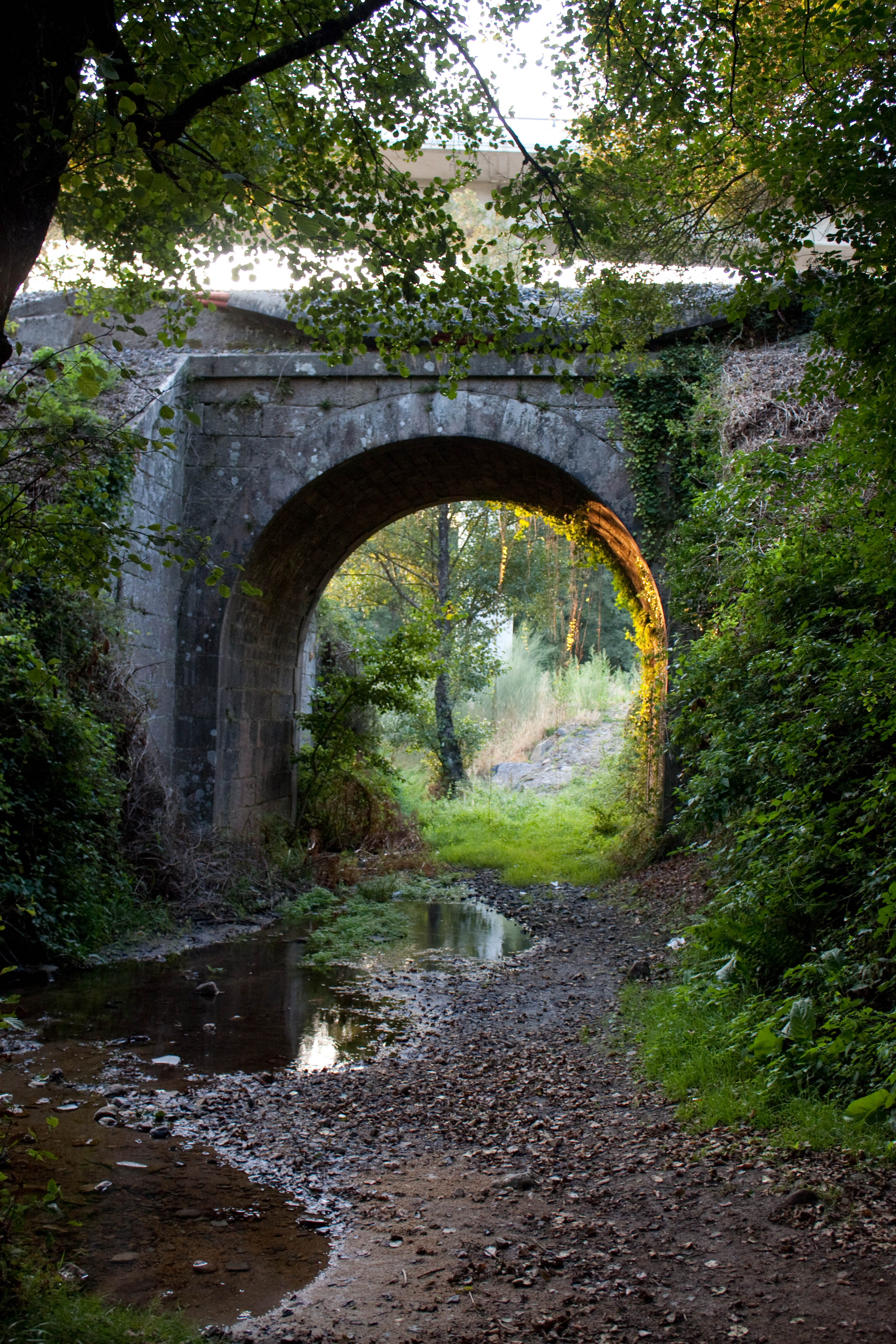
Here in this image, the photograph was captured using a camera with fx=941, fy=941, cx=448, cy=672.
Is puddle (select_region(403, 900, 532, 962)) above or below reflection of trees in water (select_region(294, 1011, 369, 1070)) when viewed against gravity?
below

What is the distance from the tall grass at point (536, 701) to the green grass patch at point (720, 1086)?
14600 millimetres

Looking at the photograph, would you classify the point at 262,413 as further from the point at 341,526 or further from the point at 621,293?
the point at 621,293

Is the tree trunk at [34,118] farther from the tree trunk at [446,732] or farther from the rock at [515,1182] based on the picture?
the tree trunk at [446,732]

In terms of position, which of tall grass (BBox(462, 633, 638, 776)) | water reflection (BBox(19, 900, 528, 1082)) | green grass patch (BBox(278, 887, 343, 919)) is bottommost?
green grass patch (BBox(278, 887, 343, 919))

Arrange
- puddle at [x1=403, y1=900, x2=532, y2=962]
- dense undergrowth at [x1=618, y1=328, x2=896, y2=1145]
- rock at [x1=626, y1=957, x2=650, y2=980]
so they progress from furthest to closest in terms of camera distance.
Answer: puddle at [x1=403, y1=900, x2=532, y2=962] → rock at [x1=626, y1=957, x2=650, y2=980] → dense undergrowth at [x1=618, y1=328, x2=896, y2=1145]

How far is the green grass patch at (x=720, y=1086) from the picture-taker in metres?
3.12

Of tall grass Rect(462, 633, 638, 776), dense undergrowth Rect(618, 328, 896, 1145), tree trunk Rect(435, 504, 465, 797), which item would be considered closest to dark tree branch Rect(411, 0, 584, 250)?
dense undergrowth Rect(618, 328, 896, 1145)

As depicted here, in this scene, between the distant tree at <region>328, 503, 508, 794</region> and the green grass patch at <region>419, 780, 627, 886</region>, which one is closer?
the green grass patch at <region>419, 780, 627, 886</region>

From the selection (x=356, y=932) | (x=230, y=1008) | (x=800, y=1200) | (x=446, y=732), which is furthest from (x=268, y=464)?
(x=446, y=732)

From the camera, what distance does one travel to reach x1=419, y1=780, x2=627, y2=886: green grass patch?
11016 mm

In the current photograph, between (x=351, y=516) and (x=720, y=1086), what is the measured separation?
8953 mm

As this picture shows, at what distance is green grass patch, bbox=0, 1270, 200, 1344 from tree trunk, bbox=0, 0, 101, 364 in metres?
2.52

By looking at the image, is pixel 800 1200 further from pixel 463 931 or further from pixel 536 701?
pixel 536 701

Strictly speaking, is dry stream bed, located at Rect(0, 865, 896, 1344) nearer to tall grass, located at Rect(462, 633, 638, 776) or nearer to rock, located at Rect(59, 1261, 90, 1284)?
rock, located at Rect(59, 1261, 90, 1284)
